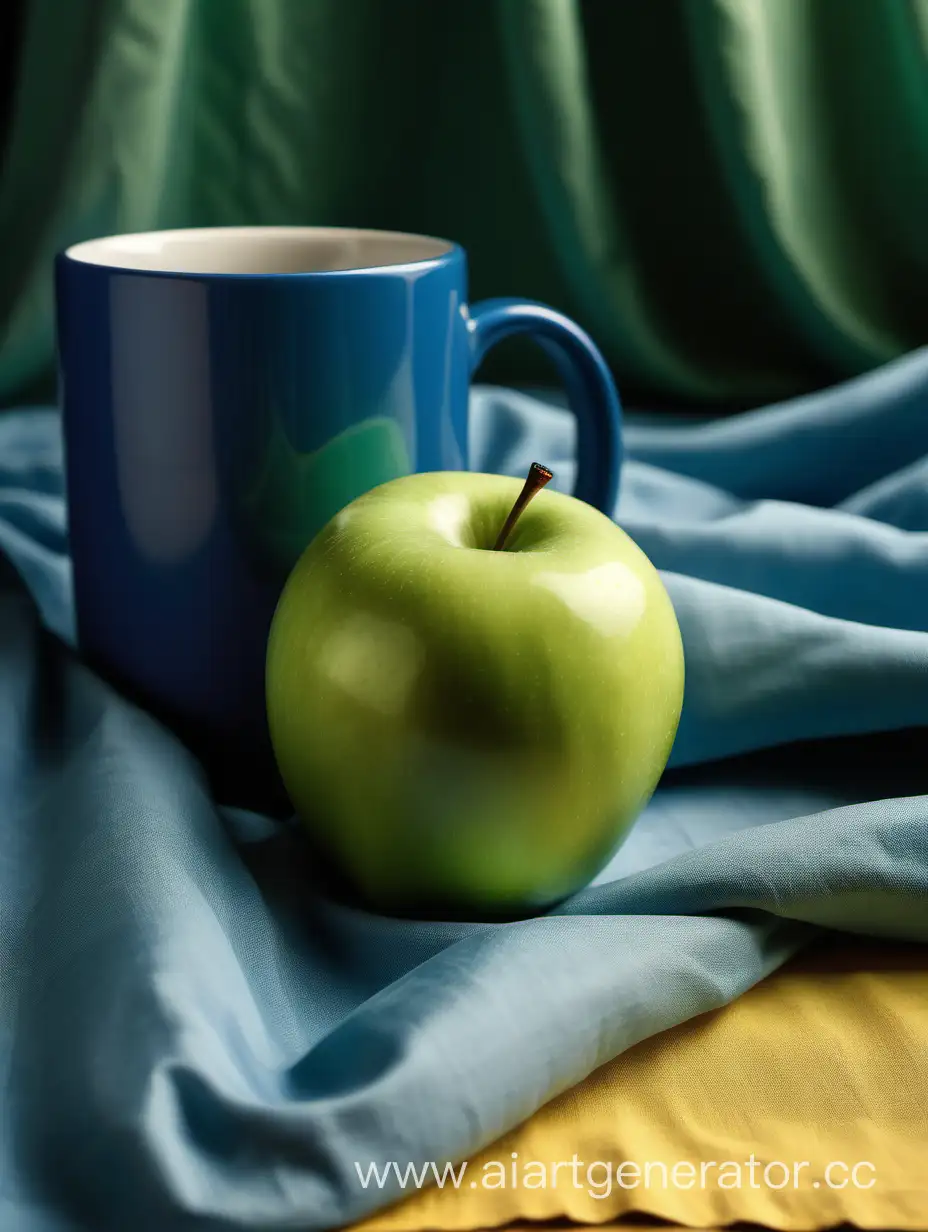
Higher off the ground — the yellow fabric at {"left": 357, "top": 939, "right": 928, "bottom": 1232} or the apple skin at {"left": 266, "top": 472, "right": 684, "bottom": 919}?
the apple skin at {"left": 266, "top": 472, "right": 684, "bottom": 919}

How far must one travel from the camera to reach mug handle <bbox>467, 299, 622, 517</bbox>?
635mm

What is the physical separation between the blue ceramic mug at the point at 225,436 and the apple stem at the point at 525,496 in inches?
2.7

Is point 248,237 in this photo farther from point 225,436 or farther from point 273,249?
point 225,436

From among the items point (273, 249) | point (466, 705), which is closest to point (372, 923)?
point (466, 705)

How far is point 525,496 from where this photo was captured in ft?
1.69

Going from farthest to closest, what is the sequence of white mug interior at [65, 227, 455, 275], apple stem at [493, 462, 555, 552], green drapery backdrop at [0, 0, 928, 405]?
green drapery backdrop at [0, 0, 928, 405], white mug interior at [65, 227, 455, 275], apple stem at [493, 462, 555, 552]

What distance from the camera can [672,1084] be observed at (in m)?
0.43

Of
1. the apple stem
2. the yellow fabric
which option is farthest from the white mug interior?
the yellow fabric

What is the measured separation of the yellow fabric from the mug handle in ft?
0.85

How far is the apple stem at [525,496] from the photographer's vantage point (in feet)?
1.65

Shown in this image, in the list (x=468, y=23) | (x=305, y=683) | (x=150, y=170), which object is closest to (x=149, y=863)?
(x=305, y=683)

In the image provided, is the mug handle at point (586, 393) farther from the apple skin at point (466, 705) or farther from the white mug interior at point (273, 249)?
the apple skin at point (466, 705)

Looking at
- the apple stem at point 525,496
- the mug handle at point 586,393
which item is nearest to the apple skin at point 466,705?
the apple stem at point 525,496

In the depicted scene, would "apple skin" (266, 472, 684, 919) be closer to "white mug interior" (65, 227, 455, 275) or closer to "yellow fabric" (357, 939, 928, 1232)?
"yellow fabric" (357, 939, 928, 1232)
